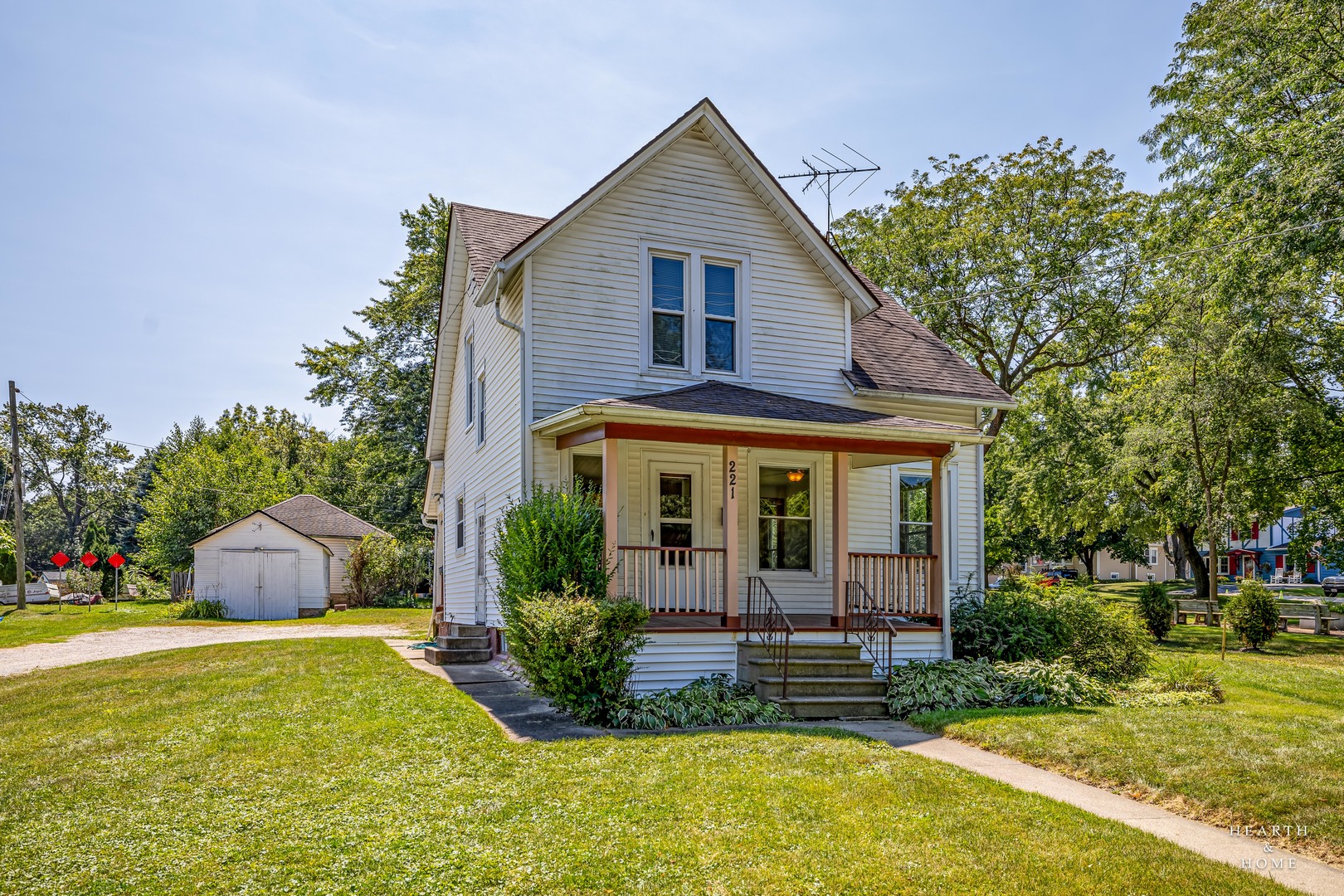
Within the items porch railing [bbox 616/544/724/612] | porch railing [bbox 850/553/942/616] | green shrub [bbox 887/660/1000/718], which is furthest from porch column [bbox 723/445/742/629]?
green shrub [bbox 887/660/1000/718]

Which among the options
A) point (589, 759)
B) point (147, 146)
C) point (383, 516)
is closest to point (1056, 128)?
point (147, 146)

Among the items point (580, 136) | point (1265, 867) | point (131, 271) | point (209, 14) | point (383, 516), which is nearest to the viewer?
point (1265, 867)

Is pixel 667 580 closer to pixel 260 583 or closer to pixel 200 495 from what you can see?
pixel 260 583

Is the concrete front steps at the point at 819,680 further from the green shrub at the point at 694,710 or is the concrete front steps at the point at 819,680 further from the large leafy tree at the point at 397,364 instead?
the large leafy tree at the point at 397,364

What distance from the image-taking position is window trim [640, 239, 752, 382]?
12992 millimetres

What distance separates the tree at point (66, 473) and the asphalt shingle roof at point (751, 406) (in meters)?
66.2

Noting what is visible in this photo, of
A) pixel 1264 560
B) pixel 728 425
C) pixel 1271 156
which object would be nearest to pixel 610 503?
pixel 728 425

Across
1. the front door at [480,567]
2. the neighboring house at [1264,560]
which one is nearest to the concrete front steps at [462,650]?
the front door at [480,567]

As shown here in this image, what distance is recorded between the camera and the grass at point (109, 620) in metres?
23.3

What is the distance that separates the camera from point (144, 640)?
21531 mm

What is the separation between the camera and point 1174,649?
61.0ft

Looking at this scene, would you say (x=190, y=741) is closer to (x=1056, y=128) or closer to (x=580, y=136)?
(x=580, y=136)

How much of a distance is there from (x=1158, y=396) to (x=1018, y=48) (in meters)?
12.3

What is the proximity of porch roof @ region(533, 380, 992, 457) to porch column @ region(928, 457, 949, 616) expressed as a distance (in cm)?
32
